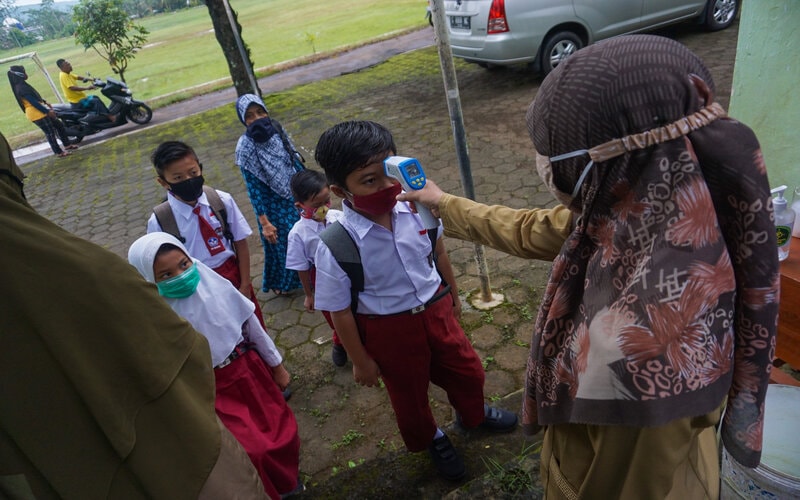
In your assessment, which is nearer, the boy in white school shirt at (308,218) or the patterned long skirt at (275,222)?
the boy in white school shirt at (308,218)

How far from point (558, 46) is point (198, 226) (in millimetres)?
5926

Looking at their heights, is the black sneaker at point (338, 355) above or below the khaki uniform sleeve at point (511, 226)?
below

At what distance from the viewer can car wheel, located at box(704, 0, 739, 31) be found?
7510 millimetres

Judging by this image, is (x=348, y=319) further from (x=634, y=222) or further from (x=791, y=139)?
(x=791, y=139)

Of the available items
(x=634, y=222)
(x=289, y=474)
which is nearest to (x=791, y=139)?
(x=634, y=222)

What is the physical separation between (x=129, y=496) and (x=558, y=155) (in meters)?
1.19

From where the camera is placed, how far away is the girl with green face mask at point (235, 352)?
194cm

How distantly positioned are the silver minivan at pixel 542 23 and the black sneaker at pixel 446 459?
5.75 metres

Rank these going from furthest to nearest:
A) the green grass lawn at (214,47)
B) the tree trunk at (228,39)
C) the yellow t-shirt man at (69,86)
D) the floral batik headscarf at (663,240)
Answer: the green grass lawn at (214,47) → the yellow t-shirt man at (69,86) → the tree trunk at (228,39) → the floral batik headscarf at (663,240)

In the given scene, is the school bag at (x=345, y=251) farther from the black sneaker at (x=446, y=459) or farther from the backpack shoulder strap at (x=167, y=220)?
the backpack shoulder strap at (x=167, y=220)

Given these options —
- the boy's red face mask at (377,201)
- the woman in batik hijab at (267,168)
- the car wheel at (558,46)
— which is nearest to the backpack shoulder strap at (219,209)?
the woman in batik hijab at (267,168)

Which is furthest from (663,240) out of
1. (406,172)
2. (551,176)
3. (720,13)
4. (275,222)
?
(720,13)

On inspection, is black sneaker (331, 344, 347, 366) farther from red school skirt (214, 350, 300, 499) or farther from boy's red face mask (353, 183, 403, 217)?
boy's red face mask (353, 183, 403, 217)

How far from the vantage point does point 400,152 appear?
6258 millimetres
